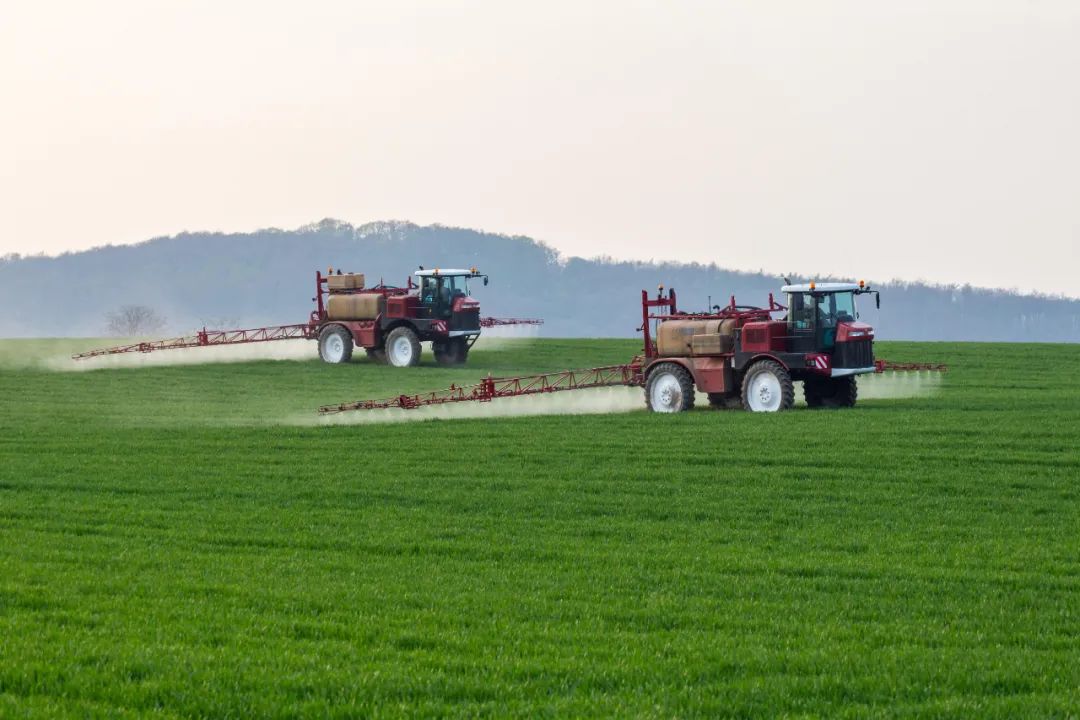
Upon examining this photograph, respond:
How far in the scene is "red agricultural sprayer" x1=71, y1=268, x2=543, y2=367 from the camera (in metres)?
45.6

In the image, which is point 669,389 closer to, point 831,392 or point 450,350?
point 831,392

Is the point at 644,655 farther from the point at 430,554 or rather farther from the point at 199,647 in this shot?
the point at 430,554

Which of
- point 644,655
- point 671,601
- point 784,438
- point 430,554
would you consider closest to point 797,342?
point 784,438

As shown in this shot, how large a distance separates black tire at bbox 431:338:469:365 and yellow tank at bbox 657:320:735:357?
607 inches

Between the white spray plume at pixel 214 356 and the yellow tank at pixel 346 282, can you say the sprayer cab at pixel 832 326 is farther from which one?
the white spray plume at pixel 214 356

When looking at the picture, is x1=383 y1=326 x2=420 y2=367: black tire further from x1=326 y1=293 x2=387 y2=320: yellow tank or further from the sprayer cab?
the sprayer cab

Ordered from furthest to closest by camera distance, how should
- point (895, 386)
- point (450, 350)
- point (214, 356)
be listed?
point (214, 356) → point (450, 350) → point (895, 386)

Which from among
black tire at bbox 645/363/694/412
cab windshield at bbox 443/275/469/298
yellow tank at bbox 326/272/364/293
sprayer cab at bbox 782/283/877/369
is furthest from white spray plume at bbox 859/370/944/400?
yellow tank at bbox 326/272/364/293

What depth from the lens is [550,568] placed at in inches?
544

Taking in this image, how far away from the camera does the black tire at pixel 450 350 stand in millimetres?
46781

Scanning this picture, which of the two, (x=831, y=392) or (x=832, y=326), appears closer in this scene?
(x=832, y=326)

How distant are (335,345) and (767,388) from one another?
21.1m

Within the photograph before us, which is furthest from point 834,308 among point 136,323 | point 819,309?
point 136,323

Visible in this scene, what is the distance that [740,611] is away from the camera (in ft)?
38.6
